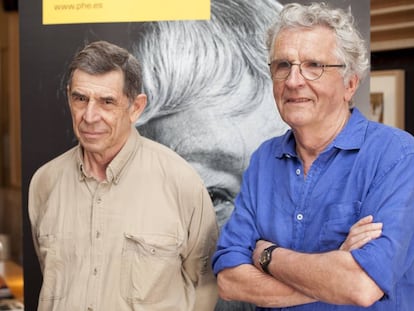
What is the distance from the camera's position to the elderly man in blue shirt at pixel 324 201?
1.34 m

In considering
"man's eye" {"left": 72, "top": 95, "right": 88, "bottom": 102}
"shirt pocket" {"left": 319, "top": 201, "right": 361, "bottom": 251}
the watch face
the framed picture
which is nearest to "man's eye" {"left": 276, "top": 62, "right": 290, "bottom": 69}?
"shirt pocket" {"left": 319, "top": 201, "right": 361, "bottom": 251}

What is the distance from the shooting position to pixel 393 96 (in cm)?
281

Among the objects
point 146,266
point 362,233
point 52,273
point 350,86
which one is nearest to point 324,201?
point 362,233

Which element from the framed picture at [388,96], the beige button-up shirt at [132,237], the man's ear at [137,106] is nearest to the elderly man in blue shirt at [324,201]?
the beige button-up shirt at [132,237]

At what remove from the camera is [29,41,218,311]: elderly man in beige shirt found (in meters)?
1.79

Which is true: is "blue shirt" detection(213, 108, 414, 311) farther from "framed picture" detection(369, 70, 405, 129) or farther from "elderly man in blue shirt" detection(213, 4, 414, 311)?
"framed picture" detection(369, 70, 405, 129)

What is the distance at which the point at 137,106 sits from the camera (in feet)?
6.13

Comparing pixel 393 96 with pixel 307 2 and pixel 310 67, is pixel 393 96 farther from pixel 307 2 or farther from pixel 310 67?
pixel 310 67

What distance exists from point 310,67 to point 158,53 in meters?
0.63

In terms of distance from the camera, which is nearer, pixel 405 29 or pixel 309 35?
pixel 309 35

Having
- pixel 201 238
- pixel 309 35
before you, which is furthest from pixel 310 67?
pixel 201 238

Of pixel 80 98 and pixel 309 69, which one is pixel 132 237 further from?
pixel 309 69

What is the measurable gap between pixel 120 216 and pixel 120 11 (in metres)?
0.72

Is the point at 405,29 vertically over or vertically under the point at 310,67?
over
